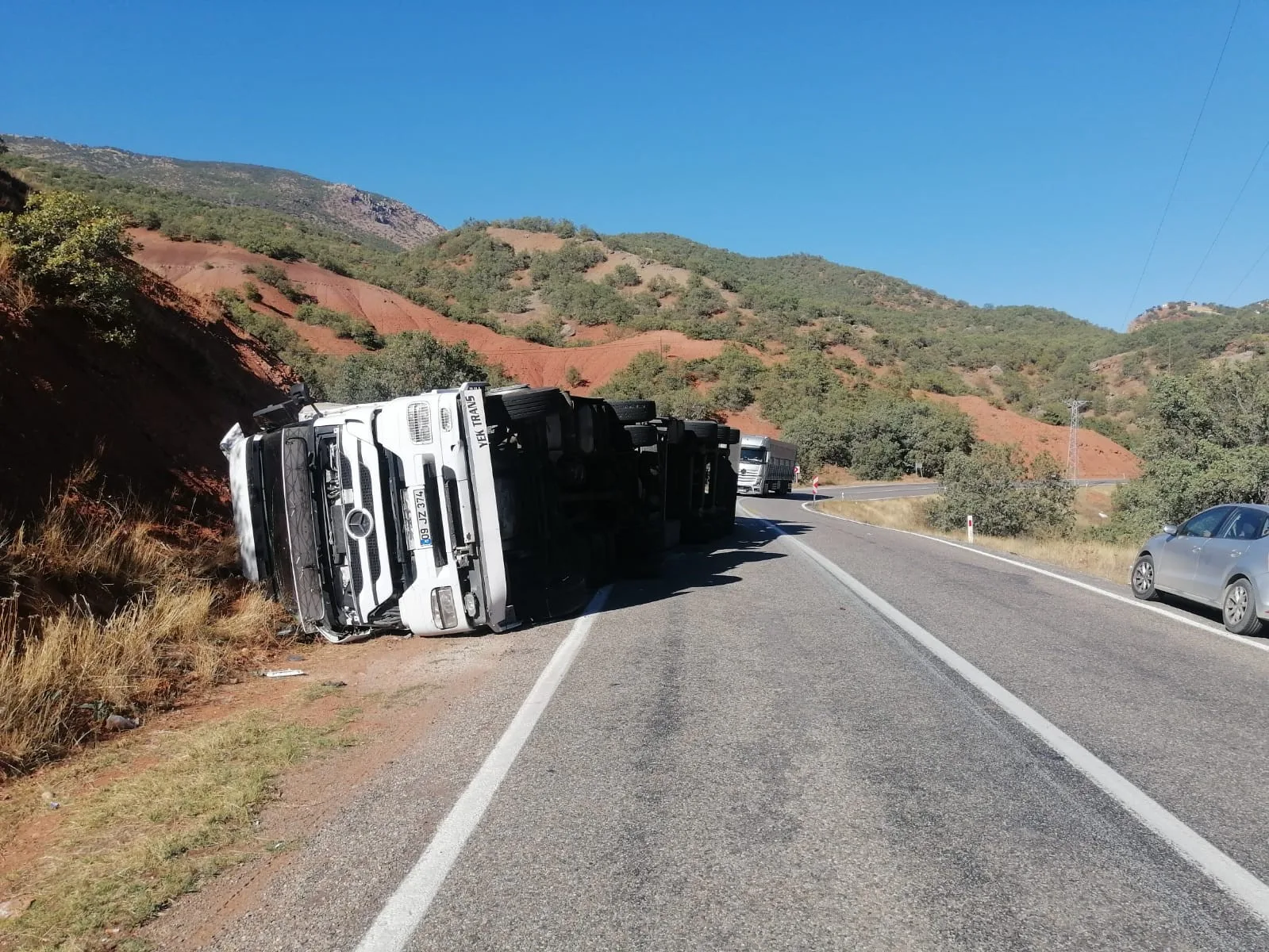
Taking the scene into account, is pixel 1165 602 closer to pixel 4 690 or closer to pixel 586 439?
pixel 586 439

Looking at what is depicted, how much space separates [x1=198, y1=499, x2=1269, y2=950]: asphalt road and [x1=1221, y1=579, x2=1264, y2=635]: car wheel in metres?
0.89

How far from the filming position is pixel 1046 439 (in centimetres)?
6906

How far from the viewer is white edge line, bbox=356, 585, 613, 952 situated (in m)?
3.43

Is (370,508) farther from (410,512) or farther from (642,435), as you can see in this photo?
(642,435)

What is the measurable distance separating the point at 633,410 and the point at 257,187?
13562cm

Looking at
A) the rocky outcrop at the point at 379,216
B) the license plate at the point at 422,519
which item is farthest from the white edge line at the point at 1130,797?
the rocky outcrop at the point at 379,216

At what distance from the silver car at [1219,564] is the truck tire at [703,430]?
768 centimetres

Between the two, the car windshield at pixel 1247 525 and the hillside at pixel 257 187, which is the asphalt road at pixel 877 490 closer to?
the car windshield at pixel 1247 525

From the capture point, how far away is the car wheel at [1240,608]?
29.8 feet

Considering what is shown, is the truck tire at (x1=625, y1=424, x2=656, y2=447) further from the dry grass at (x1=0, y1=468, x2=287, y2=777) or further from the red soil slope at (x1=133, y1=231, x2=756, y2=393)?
the red soil slope at (x1=133, y1=231, x2=756, y2=393)

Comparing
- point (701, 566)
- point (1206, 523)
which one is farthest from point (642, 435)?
point (1206, 523)

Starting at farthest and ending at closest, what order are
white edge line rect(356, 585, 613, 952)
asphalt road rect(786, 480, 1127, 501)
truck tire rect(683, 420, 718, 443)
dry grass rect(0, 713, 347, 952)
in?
1. asphalt road rect(786, 480, 1127, 501)
2. truck tire rect(683, 420, 718, 443)
3. dry grass rect(0, 713, 347, 952)
4. white edge line rect(356, 585, 613, 952)

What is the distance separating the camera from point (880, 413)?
201ft

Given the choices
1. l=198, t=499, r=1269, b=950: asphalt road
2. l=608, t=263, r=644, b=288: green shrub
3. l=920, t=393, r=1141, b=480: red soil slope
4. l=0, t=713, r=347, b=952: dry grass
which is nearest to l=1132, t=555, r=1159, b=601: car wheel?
l=198, t=499, r=1269, b=950: asphalt road
